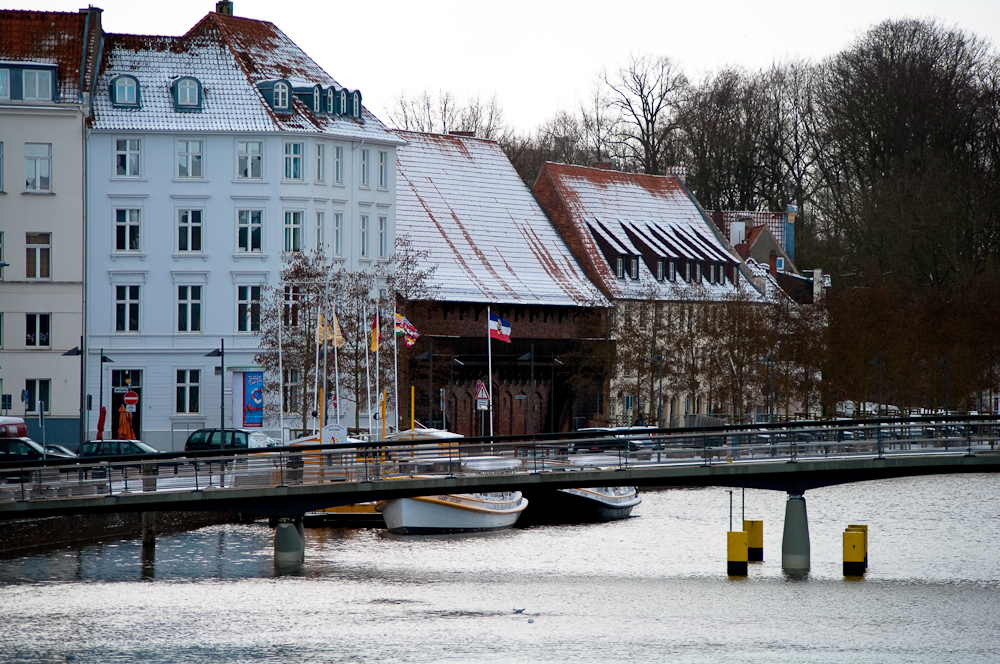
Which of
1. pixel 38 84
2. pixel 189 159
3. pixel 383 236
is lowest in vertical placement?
pixel 383 236

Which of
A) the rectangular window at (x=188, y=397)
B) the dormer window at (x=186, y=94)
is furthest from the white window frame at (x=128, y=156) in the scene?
the rectangular window at (x=188, y=397)

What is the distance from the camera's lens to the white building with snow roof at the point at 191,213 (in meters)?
72.7

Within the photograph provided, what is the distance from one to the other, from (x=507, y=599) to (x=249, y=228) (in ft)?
112

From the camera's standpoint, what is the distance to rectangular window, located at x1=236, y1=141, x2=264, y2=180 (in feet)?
244

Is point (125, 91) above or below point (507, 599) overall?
above

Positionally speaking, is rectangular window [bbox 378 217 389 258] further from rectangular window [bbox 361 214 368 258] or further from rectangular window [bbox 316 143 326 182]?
rectangular window [bbox 316 143 326 182]

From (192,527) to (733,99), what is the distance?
2304 inches

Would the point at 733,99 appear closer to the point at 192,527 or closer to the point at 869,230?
the point at 869,230

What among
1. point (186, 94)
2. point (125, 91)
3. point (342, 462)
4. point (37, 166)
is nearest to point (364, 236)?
point (186, 94)

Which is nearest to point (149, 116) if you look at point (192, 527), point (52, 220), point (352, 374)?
point (52, 220)

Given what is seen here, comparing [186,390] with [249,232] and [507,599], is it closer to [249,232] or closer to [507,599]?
[249,232]

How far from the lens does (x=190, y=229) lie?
73938mm

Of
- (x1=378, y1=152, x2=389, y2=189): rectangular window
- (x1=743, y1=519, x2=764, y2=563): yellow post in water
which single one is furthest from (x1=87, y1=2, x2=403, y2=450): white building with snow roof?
(x1=743, y1=519, x2=764, y2=563): yellow post in water

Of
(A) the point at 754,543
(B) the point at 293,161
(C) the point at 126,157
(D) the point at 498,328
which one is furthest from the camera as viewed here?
(B) the point at 293,161
